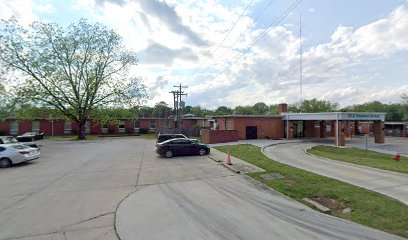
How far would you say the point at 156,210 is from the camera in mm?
7395

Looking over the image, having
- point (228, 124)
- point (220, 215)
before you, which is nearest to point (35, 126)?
point (228, 124)

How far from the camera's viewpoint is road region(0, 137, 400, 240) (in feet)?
19.2

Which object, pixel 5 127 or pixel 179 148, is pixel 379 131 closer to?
pixel 179 148

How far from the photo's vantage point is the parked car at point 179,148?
60.4 ft

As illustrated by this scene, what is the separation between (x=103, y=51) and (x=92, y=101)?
27.0 ft

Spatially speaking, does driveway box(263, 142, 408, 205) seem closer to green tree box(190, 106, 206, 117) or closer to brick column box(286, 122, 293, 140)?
brick column box(286, 122, 293, 140)

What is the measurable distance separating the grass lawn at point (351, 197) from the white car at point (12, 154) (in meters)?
14.5

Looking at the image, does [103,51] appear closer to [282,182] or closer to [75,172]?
[75,172]

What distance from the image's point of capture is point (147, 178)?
38.7 ft

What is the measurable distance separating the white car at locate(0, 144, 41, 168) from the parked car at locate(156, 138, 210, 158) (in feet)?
27.9

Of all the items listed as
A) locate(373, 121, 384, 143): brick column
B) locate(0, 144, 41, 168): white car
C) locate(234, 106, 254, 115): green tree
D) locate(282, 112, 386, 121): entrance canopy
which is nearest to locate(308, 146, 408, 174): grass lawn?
locate(282, 112, 386, 121): entrance canopy

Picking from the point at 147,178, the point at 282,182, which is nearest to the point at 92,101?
the point at 147,178

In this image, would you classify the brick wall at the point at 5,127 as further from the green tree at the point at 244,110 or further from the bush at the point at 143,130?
the green tree at the point at 244,110

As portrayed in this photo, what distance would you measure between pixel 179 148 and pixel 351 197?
1253 cm
